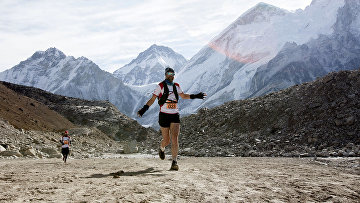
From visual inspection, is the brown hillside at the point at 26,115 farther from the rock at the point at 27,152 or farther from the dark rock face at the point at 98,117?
the rock at the point at 27,152

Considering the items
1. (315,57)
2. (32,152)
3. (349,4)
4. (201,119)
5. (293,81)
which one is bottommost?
(32,152)

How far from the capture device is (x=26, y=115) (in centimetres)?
3512

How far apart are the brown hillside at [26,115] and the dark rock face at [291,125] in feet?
56.2

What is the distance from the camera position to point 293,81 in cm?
15950

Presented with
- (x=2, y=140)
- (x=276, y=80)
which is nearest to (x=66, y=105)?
(x=2, y=140)

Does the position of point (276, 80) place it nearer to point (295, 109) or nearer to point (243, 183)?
point (295, 109)

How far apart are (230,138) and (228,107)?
5.52 meters

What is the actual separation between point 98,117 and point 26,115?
21949 mm

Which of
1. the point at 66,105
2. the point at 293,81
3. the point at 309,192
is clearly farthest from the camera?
the point at 293,81

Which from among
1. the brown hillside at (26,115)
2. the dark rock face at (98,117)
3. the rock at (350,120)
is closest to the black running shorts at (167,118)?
the rock at (350,120)

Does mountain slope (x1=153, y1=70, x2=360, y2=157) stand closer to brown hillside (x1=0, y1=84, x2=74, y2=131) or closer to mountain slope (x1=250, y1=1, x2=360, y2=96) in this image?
brown hillside (x1=0, y1=84, x2=74, y2=131)

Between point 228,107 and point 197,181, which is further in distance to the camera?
point 228,107

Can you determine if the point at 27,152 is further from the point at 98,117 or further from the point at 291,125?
the point at 98,117

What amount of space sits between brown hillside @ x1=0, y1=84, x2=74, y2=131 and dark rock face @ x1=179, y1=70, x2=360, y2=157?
17133 millimetres
